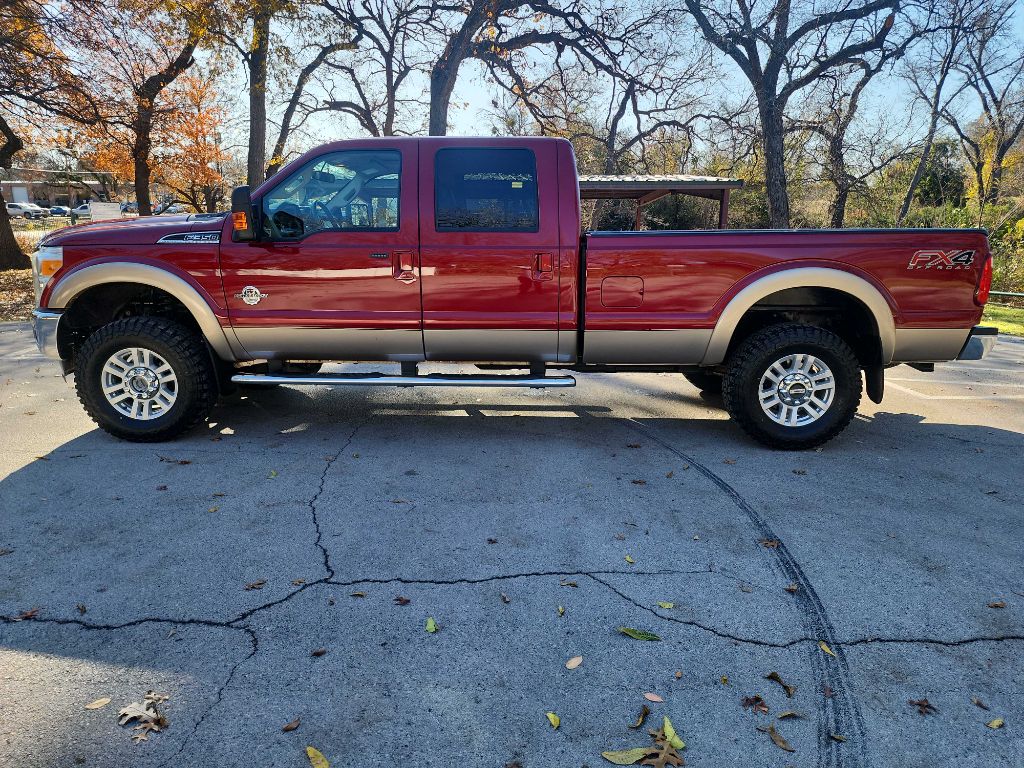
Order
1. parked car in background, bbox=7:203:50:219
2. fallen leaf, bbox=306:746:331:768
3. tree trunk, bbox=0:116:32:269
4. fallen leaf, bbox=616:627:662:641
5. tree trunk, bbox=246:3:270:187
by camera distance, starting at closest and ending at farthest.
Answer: fallen leaf, bbox=306:746:331:768, fallen leaf, bbox=616:627:662:641, tree trunk, bbox=246:3:270:187, tree trunk, bbox=0:116:32:269, parked car in background, bbox=7:203:50:219

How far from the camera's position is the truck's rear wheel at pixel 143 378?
4797 millimetres

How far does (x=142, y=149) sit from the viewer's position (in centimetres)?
1803

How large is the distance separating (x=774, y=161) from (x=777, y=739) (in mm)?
17072

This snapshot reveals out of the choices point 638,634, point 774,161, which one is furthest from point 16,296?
point 774,161

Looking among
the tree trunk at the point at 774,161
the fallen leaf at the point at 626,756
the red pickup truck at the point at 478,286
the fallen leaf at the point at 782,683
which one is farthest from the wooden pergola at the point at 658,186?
the tree trunk at the point at 774,161

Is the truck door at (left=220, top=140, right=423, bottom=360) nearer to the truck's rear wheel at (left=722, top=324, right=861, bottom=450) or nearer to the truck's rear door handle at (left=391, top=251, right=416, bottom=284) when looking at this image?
the truck's rear door handle at (left=391, top=251, right=416, bottom=284)

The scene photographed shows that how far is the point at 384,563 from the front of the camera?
316 centimetres

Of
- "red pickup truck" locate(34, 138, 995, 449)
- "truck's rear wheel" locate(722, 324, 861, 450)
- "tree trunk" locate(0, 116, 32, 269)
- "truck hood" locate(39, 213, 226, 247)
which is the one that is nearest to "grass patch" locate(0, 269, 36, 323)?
"tree trunk" locate(0, 116, 32, 269)

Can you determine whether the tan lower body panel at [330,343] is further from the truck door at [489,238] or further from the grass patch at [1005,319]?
the grass patch at [1005,319]

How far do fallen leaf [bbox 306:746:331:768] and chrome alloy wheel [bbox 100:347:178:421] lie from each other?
357 centimetres

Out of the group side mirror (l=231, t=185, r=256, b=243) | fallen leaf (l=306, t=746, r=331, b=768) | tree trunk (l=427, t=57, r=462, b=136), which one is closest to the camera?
fallen leaf (l=306, t=746, r=331, b=768)

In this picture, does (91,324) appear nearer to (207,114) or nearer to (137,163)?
(137,163)

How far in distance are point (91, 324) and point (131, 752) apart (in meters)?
4.08

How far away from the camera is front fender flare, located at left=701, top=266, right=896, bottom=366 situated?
182 inches
